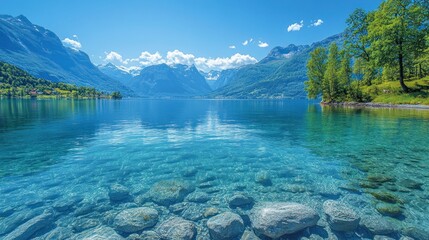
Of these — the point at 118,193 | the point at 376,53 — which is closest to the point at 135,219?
the point at 118,193

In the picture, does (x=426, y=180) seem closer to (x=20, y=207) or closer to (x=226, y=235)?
(x=226, y=235)

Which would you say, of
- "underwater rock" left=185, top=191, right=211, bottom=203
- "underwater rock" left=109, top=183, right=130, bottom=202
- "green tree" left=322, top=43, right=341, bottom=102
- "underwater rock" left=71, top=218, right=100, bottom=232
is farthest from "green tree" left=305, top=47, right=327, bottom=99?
"underwater rock" left=71, top=218, right=100, bottom=232

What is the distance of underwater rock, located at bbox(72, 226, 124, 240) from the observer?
8.04m

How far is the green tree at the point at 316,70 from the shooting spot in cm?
9088

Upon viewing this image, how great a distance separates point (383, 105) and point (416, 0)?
27.4 metres

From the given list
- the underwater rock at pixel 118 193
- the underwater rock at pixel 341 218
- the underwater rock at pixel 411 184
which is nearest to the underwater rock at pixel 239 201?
the underwater rock at pixel 341 218

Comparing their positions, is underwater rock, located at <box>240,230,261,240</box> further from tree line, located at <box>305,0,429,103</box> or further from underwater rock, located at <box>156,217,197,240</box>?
tree line, located at <box>305,0,429,103</box>

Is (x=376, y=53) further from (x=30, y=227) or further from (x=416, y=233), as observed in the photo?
(x=30, y=227)

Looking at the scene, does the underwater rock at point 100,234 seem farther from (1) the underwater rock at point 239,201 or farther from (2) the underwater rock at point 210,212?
(1) the underwater rock at point 239,201

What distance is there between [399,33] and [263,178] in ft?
213

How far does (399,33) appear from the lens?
5584 cm

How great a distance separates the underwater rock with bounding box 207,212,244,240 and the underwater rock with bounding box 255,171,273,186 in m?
4.49

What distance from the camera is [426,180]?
12773mm

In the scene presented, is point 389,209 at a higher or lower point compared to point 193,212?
higher
